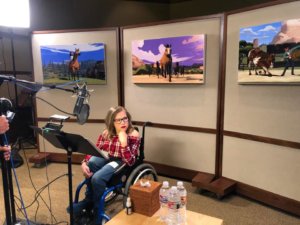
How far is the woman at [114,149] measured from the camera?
2.23 meters

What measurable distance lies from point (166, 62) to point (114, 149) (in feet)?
4.18

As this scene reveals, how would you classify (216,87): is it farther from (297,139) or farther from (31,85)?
(31,85)

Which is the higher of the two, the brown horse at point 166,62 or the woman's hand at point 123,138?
the brown horse at point 166,62

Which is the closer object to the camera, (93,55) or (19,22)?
(19,22)

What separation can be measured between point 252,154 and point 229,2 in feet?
11.3

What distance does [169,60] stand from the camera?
10.0 feet

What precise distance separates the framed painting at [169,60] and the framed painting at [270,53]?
473 millimetres

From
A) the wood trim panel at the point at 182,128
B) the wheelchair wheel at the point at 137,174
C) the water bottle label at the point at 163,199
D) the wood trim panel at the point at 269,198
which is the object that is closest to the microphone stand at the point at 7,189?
the wheelchair wheel at the point at 137,174

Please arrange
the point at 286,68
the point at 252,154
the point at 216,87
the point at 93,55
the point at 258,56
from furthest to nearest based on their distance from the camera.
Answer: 1. the point at 93,55
2. the point at 216,87
3. the point at 252,154
4. the point at 258,56
5. the point at 286,68

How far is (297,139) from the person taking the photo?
7.60ft

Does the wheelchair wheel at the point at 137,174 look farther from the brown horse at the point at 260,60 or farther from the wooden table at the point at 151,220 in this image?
the brown horse at the point at 260,60

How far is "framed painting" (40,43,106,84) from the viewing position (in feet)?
11.4

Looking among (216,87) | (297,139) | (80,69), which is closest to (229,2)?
(216,87)

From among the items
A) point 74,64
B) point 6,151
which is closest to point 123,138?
point 6,151
